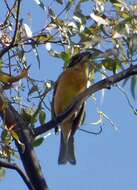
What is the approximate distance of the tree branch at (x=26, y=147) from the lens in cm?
172

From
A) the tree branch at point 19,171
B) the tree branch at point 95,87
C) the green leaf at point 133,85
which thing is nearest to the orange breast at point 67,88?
the tree branch at point 95,87

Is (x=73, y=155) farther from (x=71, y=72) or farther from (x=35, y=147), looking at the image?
(x=35, y=147)

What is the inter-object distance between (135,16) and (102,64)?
0.60 feet

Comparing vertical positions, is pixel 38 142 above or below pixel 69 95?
below

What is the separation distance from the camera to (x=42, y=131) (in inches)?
74.3

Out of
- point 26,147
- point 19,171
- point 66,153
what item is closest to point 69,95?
point 66,153

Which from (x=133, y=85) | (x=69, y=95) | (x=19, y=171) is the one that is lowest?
(x=19, y=171)

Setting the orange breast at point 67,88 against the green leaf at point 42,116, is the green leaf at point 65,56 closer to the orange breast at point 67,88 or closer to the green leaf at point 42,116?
the green leaf at point 42,116

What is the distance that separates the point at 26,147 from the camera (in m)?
1.82

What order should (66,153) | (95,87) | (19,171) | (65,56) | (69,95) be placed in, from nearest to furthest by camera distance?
(19,171) → (95,87) → (65,56) → (66,153) → (69,95)

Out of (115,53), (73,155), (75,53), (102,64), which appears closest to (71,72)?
(73,155)

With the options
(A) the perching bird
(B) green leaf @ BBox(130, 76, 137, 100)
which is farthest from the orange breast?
(B) green leaf @ BBox(130, 76, 137, 100)

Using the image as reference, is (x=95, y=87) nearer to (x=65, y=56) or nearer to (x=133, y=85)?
(x=133, y=85)

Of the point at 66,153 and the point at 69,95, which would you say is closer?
the point at 66,153
